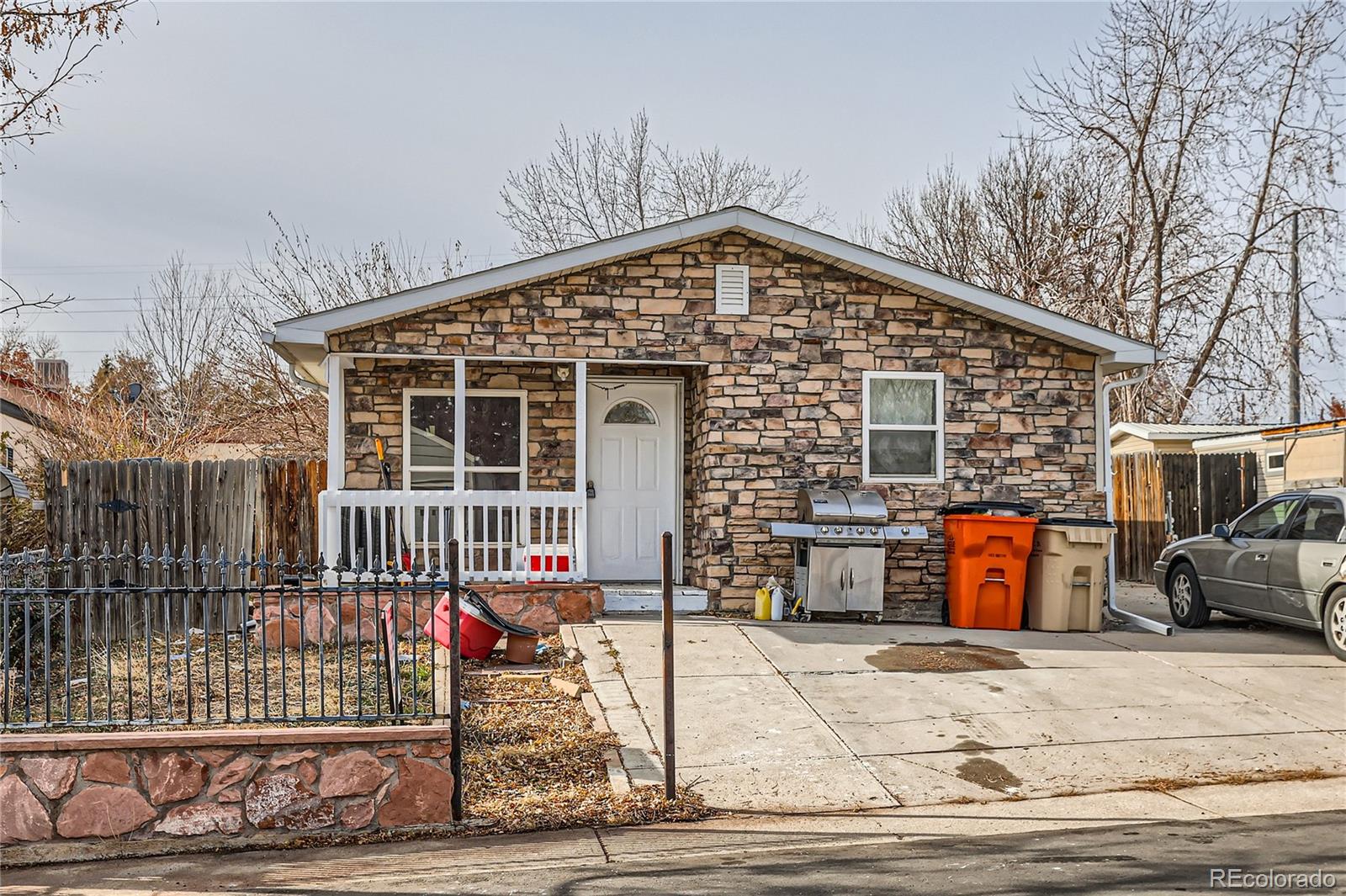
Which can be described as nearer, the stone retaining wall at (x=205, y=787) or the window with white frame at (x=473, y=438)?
the stone retaining wall at (x=205, y=787)

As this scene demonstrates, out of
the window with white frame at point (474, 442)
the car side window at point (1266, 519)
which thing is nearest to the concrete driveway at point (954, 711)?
the car side window at point (1266, 519)

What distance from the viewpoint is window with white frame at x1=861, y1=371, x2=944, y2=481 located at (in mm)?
11664

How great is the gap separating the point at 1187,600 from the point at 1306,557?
6.10ft

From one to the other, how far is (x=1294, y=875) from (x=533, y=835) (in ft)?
11.6

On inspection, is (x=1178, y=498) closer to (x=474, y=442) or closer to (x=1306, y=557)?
(x=1306, y=557)

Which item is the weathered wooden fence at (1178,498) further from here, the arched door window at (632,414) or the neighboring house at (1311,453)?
the arched door window at (632,414)

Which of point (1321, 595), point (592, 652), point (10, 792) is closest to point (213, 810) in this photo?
point (10, 792)

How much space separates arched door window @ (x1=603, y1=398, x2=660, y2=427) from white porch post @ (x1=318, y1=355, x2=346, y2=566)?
9.41 ft

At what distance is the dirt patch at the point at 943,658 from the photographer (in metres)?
8.94

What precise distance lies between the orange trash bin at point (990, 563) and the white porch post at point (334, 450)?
6.00m

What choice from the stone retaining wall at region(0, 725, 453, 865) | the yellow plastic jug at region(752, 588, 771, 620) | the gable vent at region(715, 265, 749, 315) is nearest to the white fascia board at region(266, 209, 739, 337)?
the gable vent at region(715, 265, 749, 315)

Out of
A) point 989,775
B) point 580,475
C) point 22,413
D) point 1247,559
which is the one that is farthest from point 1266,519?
point 22,413

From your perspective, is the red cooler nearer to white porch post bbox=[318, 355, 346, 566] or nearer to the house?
the house

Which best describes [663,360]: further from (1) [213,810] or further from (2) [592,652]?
(1) [213,810]
